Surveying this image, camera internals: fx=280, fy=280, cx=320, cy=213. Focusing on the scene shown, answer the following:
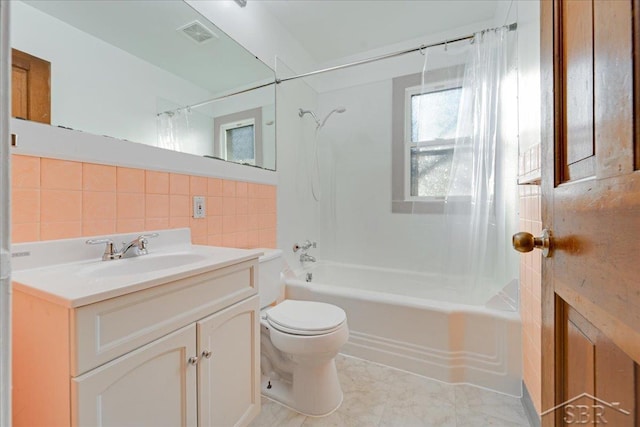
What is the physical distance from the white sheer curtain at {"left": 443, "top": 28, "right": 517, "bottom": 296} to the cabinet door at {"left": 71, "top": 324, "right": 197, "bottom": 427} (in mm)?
1633

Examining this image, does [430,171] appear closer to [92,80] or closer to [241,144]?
[241,144]

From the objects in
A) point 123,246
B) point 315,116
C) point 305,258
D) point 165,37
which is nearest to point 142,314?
point 123,246

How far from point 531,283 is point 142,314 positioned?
1.61 meters

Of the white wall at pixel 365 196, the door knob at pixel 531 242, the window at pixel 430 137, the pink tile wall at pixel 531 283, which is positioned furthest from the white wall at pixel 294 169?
the door knob at pixel 531 242

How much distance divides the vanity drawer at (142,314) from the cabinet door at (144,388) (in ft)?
0.10

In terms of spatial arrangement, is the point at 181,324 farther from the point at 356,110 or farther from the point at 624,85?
the point at 356,110

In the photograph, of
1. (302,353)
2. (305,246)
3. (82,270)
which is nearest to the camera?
(82,270)

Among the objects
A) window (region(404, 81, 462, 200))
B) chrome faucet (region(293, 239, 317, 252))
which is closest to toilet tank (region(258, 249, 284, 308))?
chrome faucet (region(293, 239, 317, 252))

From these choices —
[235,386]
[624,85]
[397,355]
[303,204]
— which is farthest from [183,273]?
[303,204]

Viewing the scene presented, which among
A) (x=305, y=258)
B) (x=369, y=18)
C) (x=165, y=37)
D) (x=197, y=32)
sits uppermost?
(x=369, y=18)

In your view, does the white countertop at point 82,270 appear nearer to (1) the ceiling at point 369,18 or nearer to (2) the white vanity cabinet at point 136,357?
(2) the white vanity cabinet at point 136,357

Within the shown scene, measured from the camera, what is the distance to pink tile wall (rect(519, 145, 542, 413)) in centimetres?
123

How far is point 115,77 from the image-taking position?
1226 millimetres

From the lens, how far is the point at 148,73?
1.36 meters
